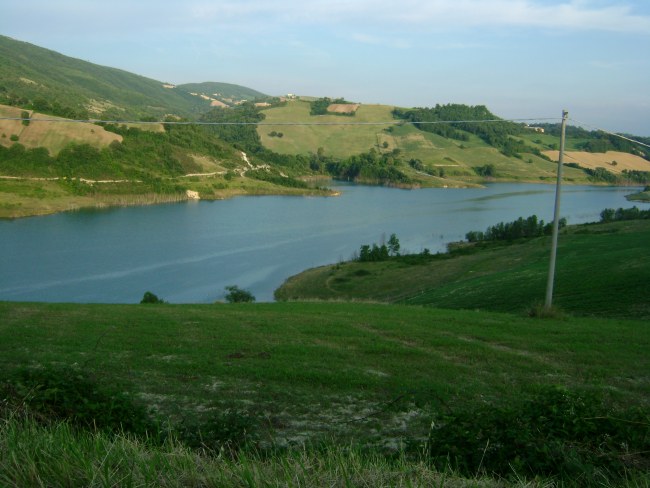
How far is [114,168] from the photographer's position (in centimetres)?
8819

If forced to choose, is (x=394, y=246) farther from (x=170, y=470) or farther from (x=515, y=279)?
(x=170, y=470)

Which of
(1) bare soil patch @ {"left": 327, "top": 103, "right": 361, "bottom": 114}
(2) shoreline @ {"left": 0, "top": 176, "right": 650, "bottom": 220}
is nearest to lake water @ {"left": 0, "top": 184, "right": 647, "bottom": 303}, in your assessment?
(2) shoreline @ {"left": 0, "top": 176, "right": 650, "bottom": 220}

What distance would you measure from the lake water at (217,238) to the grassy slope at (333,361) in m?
27.7

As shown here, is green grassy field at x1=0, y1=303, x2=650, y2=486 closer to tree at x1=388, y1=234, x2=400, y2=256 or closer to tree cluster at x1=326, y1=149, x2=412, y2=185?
tree at x1=388, y1=234, x2=400, y2=256

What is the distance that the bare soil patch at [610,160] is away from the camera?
11306cm

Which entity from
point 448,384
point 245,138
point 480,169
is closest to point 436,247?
point 448,384

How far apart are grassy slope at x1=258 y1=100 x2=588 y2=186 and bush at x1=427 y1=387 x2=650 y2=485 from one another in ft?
382

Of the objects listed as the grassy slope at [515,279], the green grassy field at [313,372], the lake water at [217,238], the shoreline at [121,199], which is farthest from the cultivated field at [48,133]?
the green grassy field at [313,372]

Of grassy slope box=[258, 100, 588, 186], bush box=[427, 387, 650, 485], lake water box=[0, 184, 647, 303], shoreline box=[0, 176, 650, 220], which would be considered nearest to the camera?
bush box=[427, 387, 650, 485]

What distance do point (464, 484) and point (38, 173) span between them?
8640 cm

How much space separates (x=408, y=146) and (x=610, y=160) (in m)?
44.8

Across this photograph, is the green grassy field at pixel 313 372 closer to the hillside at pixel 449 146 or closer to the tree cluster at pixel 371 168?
the hillside at pixel 449 146

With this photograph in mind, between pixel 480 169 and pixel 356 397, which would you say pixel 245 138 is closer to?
pixel 480 169

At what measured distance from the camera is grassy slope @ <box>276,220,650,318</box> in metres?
17.9
